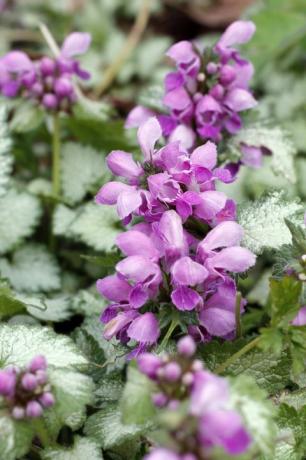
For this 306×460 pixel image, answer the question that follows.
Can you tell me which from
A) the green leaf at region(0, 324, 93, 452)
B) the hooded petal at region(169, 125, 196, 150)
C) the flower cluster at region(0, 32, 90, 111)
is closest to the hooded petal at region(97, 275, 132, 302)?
the green leaf at region(0, 324, 93, 452)

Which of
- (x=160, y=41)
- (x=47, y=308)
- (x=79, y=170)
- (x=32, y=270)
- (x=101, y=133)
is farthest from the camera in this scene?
(x=160, y=41)

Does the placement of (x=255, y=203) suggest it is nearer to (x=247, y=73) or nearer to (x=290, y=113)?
(x=247, y=73)

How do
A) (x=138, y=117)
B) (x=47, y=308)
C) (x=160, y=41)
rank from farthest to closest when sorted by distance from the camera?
(x=160, y=41), (x=138, y=117), (x=47, y=308)

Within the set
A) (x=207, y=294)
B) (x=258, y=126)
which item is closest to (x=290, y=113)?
(x=258, y=126)

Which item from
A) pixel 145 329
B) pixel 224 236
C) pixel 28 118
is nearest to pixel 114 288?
pixel 145 329

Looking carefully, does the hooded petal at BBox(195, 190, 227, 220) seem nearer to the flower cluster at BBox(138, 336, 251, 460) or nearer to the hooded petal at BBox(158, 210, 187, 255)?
the hooded petal at BBox(158, 210, 187, 255)

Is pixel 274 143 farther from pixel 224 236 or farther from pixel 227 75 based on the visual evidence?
pixel 224 236
